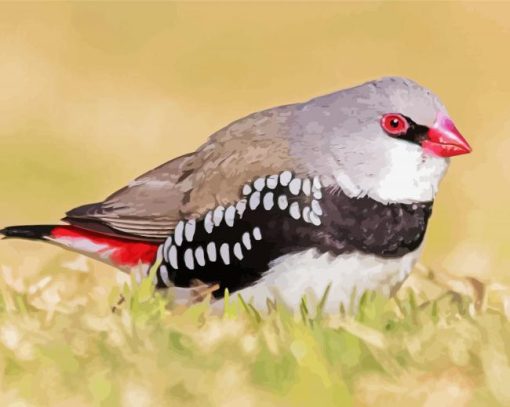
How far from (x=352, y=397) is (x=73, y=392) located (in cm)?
101

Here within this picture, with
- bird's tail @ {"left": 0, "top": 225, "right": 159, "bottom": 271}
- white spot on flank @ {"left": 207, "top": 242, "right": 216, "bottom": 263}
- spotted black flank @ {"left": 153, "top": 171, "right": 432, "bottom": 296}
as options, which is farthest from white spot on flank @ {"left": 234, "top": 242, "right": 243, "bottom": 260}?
bird's tail @ {"left": 0, "top": 225, "right": 159, "bottom": 271}

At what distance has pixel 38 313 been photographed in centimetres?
483

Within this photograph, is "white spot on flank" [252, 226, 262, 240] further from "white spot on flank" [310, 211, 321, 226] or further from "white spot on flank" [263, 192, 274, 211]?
"white spot on flank" [310, 211, 321, 226]

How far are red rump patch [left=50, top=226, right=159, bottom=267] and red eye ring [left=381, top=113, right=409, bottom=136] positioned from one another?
1.16 m

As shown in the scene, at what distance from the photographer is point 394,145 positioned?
460 centimetres

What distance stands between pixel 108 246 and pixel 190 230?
0.51m

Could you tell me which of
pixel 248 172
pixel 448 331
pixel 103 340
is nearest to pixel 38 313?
pixel 103 340

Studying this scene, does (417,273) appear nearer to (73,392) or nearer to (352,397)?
(352,397)

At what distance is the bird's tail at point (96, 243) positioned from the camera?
495cm

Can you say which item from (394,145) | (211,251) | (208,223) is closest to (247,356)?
(211,251)

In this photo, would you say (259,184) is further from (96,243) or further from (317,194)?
(96,243)

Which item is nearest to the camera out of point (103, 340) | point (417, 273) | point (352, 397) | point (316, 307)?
point (352, 397)

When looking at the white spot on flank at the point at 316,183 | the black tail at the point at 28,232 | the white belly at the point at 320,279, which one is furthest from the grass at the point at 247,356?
the black tail at the point at 28,232

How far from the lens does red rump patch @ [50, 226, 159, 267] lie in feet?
16.2
